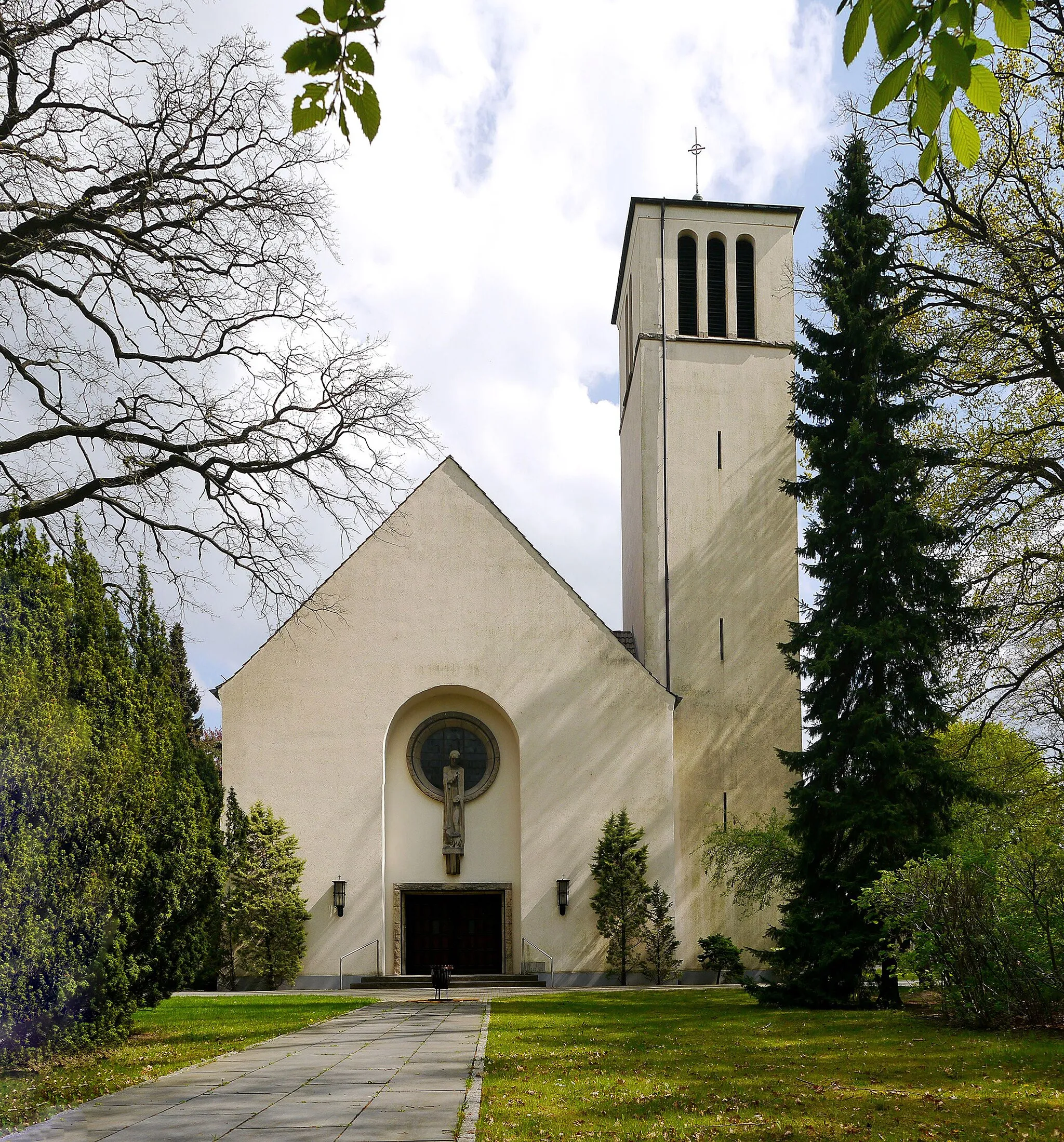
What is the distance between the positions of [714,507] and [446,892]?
37.4 ft

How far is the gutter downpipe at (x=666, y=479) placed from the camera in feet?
86.0

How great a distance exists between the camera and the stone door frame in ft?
77.7

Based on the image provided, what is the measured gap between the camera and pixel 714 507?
27.3 m

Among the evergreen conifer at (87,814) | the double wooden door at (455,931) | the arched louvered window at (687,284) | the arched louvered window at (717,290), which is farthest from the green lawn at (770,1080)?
the arched louvered window at (717,290)

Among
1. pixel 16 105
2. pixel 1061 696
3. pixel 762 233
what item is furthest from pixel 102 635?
pixel 762 233

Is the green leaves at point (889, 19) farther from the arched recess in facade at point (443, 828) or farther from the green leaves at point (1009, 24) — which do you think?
the arched recess in facade at point (443, 828)

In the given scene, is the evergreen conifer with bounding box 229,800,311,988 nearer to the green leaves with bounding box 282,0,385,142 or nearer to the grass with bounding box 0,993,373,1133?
the grass with bounding box 0,993,373,1133

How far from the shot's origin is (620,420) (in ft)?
107

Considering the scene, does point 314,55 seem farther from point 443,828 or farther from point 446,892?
point 446,892

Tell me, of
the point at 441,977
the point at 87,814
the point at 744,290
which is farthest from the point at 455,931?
the point at 744,290

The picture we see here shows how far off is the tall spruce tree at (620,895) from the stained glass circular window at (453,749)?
3293 millimetres

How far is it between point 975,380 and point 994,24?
11.7 metres

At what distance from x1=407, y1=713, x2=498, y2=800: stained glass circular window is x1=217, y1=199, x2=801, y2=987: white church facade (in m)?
0.05

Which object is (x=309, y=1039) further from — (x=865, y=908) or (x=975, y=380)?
(x=975, y=380)
